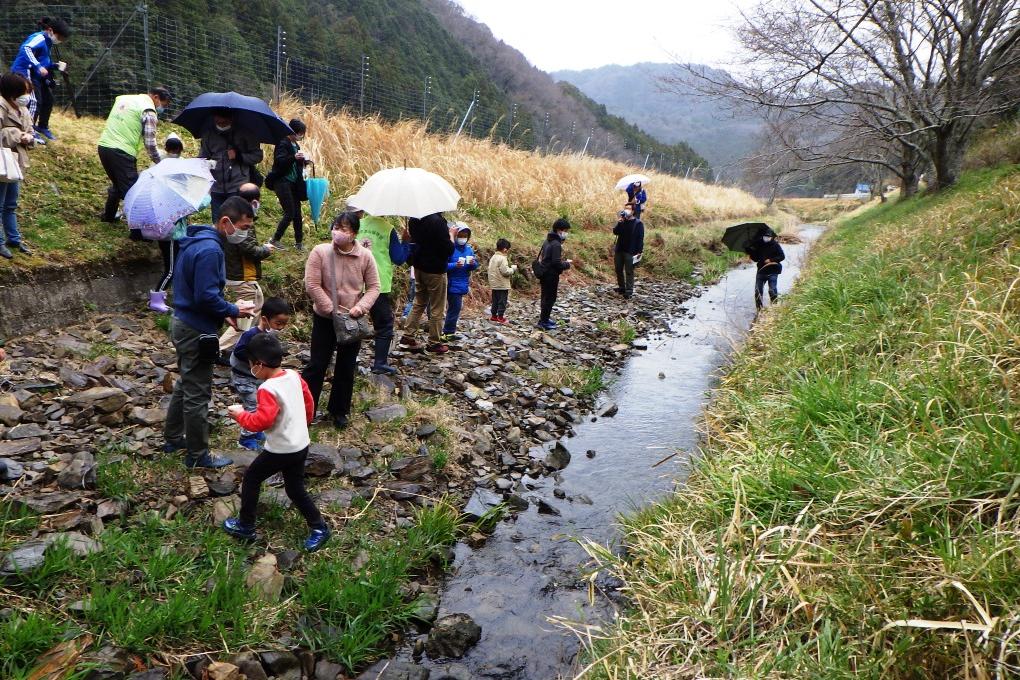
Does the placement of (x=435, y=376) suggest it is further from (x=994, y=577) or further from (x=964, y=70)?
(x=964, y=70)

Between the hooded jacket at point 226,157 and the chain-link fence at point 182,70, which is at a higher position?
the chain-link fence at point 182,70

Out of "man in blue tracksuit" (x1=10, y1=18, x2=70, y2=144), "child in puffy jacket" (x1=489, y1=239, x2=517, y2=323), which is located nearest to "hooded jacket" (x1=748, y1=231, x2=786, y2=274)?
"child in puffy jacket" (x1=489, y1=239, x2=517, y2=323)

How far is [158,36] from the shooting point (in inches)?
637

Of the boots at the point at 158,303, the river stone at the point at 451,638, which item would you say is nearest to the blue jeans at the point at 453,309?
the boots at the point at 158,303

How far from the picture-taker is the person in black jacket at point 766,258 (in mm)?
11188

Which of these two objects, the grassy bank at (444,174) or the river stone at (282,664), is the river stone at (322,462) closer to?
the river stone at (282,664)

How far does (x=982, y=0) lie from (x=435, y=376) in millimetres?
13041

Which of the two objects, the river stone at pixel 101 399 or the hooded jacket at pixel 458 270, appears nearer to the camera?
the river stone at pixel 101 399

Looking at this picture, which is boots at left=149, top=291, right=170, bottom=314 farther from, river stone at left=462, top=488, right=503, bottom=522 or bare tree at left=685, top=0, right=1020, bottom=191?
bare tree at left=685, top=0, right=1020, bottom=191

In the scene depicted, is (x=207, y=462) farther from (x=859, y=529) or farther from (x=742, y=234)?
(x=742, y=234)

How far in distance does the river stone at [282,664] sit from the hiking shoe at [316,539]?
30.0 inches

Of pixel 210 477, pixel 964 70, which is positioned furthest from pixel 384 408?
pixel 964 70

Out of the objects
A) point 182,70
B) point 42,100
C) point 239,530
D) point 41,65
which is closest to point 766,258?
point 239,530

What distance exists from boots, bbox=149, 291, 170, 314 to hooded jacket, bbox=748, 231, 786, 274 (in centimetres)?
1025
